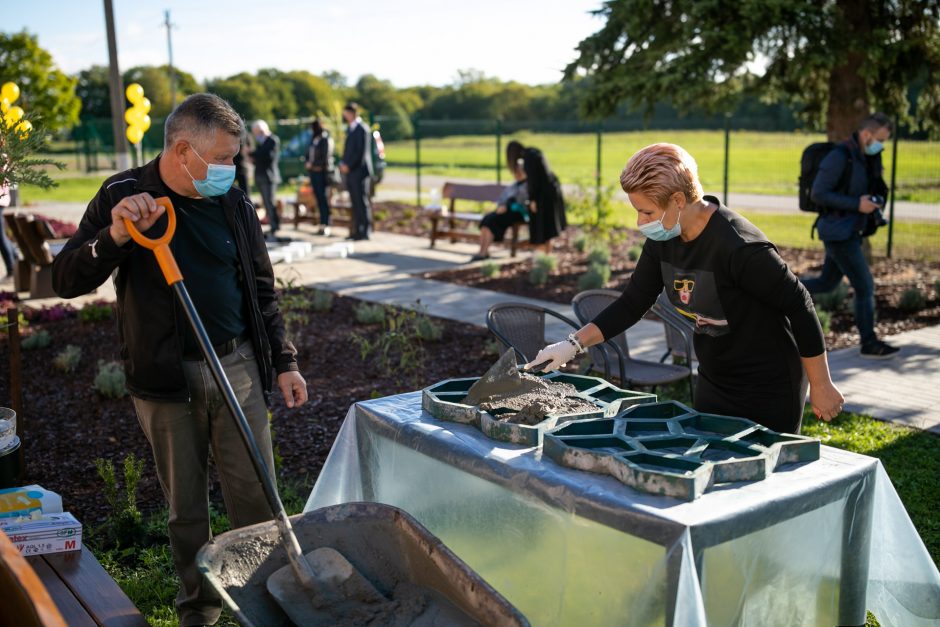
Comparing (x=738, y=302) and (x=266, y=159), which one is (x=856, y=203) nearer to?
(x=738, y=302)

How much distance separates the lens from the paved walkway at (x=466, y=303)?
21.6 ft

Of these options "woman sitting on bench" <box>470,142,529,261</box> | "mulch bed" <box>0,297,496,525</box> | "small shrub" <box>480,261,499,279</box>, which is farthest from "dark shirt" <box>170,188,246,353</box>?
"woman sitting on bench" <box>470,142,529,261</box>

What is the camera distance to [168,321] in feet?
10.5

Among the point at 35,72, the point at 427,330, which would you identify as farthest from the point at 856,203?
the point at 35,72

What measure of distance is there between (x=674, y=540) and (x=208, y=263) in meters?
1.87

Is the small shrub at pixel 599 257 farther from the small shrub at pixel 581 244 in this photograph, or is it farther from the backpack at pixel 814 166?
the backpack at pixel 814 166

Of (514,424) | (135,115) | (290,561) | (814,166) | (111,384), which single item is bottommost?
(111,384)

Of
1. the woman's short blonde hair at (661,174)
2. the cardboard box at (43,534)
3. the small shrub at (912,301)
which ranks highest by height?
the woman's short blonde hair at (661,174)

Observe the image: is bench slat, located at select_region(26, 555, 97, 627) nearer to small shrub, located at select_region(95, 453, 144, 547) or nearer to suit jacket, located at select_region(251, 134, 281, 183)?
small shrub, located at select_region(95, 453, 144, 547)

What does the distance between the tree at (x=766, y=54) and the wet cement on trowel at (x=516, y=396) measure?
7.70 metres

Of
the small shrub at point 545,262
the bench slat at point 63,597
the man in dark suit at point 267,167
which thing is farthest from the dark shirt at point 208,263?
the man in dark suit at point 267,167

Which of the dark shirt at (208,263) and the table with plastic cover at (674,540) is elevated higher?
the dark shirt at (208,263)

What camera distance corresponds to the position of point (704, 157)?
125 feet

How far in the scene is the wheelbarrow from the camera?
8.61 feet
